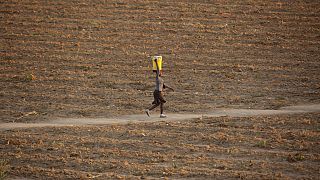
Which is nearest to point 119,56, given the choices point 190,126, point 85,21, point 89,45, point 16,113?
point 89,45

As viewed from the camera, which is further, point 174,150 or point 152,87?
point 152,87

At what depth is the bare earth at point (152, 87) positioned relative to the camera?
14062 millimetres

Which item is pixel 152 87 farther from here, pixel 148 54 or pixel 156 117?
pixel 156 117

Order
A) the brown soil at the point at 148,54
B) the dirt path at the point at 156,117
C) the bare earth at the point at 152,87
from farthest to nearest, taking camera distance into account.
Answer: the brown soil at the point at 148,54, the dirt path at the point at 156,117, the bare earth at the point at 152,87

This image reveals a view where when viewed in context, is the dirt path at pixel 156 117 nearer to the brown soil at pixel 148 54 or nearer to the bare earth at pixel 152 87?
the bare earth at pixel 152 87

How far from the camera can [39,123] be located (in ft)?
→ 61.3

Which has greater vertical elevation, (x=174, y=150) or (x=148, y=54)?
(x=148, y=54)

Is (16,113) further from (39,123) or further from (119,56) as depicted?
(119,56)

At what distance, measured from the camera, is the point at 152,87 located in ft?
79.3

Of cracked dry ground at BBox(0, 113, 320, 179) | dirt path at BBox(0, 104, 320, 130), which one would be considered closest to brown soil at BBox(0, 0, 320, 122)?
dirt path at BBox(0, 104, 320, 130)

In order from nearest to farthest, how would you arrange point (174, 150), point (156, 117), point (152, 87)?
point (174, 150), point (156, 117), point (152, 87)

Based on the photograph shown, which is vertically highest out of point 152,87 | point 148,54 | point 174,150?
point 148,54

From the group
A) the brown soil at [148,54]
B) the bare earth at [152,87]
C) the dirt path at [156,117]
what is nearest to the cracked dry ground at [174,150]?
the bare earth at [152,87]

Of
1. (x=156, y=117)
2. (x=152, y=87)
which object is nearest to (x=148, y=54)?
(x=152, y=87)
